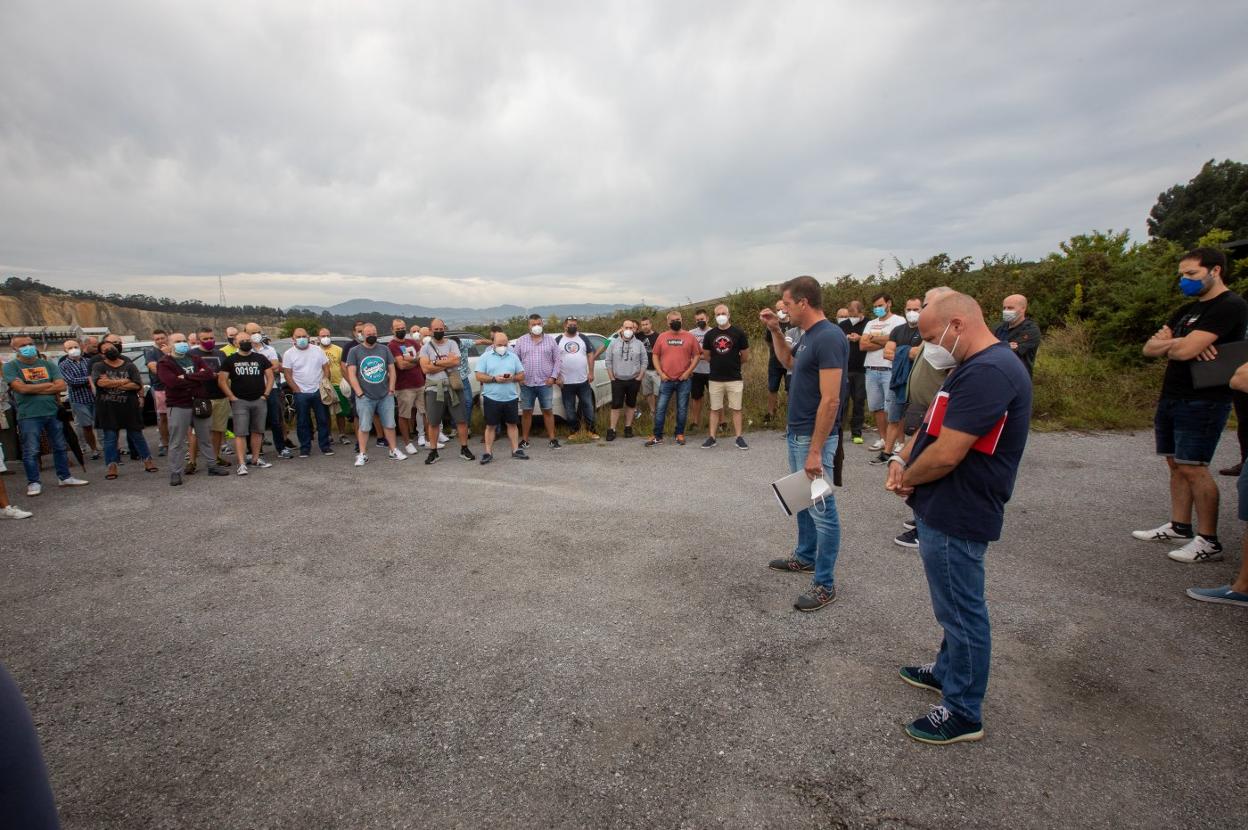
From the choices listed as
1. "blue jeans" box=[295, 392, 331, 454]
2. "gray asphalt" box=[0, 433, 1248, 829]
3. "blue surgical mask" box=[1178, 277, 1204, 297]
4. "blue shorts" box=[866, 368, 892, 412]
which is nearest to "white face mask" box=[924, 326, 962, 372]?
"gray asphalt" box=[0, 433, 1248, 829]

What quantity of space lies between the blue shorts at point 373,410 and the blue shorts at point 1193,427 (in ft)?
28.3

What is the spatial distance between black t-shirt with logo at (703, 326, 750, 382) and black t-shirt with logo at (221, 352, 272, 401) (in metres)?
6.52

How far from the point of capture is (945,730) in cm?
245

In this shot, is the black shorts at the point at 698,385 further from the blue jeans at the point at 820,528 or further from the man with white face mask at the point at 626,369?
the blue jeans at the point at 820,528

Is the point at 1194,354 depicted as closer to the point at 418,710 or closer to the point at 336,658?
the point at 418,710

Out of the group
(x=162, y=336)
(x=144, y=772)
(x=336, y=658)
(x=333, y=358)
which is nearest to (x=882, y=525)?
(x=336, y=658)

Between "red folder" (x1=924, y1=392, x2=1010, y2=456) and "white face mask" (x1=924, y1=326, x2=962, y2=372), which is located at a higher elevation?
"white face mask" (x1=924, y1=326, x2=962, y2=372)

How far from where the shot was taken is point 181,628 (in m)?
3.57

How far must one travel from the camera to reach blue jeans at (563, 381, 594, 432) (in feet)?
30.4

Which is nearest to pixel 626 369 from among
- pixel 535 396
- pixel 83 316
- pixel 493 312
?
pixel 535 396

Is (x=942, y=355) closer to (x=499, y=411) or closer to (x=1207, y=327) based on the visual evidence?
(x=1207, y=327)

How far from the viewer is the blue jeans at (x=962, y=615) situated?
2.39m

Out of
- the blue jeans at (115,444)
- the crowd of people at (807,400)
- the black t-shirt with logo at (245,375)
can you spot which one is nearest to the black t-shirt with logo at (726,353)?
the crowd of people at (807,400)

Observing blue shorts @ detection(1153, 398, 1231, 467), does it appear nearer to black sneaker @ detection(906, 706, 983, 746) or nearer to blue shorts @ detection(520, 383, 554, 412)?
black sneaker @ detection(906, 706, 983, 746)
